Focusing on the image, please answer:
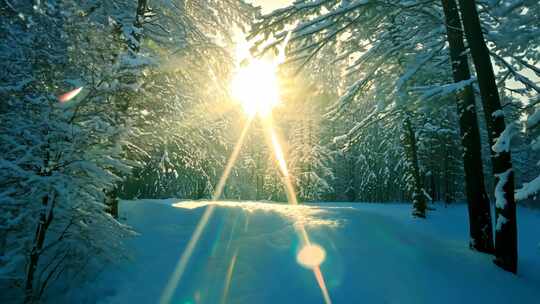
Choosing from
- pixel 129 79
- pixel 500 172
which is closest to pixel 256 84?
pixel 129 79

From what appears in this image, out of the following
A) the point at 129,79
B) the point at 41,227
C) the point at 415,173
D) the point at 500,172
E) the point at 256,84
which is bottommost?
the point at 41,227

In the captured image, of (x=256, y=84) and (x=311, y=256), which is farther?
(x=256, y=84)

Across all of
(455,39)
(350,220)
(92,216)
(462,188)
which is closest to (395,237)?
(350,220)

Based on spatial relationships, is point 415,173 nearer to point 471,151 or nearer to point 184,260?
point 471,151

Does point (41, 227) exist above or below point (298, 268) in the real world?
above

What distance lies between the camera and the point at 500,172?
603 cm

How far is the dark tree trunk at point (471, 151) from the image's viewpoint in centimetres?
677

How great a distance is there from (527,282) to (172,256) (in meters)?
6.52

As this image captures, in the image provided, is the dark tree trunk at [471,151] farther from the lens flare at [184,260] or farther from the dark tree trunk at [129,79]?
the dark tree trunk at [129,79]

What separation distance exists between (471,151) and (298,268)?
461cm

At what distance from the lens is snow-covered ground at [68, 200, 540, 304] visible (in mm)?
5082

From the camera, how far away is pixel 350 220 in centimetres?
841

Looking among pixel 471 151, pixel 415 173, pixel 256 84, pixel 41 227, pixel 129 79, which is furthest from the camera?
pixel 415 173

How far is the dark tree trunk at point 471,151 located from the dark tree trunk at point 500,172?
626 millimetres
